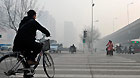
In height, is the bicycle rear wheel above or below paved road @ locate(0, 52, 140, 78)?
above

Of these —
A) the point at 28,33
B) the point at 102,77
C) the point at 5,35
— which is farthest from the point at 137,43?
the point at 5,35

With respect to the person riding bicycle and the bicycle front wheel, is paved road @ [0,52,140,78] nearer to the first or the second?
the bicycle front wheel

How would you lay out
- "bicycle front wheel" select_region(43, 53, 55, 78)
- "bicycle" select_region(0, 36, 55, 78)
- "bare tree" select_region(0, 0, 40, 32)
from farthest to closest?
1. "bare tree" select_region(0, 0, 40, 32)
2. "bicycle front wheel" select_region(43, 53, 55, 78)
3. "bicycle" select_region(0, 36, 55, 78)

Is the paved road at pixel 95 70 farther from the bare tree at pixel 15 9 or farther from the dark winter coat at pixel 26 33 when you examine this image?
the bare tree at pixel 15 9

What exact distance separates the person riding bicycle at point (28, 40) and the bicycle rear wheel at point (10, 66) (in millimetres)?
185

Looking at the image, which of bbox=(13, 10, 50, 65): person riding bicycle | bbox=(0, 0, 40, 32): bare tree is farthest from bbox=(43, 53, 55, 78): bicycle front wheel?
bbox=(0, 0, 40, 32): bare tree

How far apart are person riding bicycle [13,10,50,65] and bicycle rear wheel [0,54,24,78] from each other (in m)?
0.18

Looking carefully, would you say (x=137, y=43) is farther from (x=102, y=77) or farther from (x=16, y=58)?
(x=16, y=58)

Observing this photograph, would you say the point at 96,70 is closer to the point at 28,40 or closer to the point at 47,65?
the point at 47,65

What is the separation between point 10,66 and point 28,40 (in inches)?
28.3

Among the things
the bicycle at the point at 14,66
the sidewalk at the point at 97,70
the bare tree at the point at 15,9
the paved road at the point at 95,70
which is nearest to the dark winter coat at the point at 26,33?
the bicycle at the point at 14,66

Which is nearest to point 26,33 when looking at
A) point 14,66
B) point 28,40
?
point 28,40

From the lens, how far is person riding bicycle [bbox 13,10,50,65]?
437 cm

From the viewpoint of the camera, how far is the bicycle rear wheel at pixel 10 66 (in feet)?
14.1
